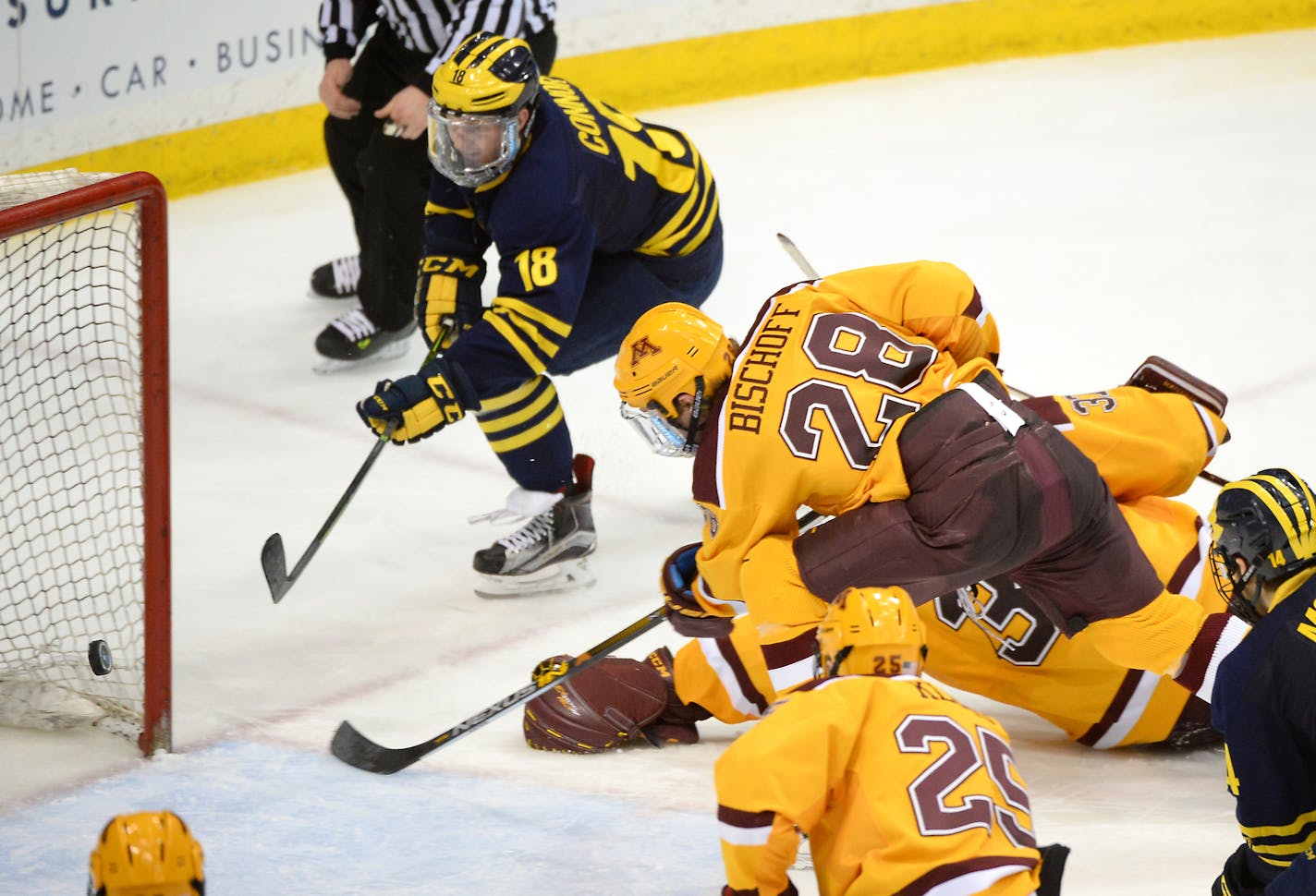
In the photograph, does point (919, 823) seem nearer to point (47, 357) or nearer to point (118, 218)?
point (118, 218)

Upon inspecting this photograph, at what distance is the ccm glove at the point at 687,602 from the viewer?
2740mm

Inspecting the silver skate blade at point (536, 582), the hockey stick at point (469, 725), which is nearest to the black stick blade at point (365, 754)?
the hockey stick at point (469, 725)

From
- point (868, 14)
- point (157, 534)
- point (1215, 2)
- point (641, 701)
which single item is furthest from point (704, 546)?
point (1215, 2)

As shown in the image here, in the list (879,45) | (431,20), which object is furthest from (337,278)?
(879,45)

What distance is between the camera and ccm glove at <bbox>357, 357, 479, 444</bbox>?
3213 mm

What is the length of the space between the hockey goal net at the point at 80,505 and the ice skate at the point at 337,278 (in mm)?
1256

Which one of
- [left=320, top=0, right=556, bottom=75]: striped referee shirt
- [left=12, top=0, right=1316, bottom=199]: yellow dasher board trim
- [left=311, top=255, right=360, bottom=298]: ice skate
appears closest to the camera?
[left=320, top=0, right=556, bottom=75]: striped referee shirt

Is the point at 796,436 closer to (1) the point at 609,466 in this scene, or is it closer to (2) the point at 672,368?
(2) the point at 672,368

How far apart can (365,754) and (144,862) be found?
3.98 feet

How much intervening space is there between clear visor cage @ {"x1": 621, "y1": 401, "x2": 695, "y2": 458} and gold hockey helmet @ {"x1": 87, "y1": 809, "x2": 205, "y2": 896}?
1191 millimetres

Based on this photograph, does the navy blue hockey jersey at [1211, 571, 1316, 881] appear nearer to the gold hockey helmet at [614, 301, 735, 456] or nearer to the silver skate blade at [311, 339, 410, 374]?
the gold hockey helmet at [614, 301, 735, 456]

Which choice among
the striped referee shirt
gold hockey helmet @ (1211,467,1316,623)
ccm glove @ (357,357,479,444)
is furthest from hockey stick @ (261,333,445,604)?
gold hockey helmet @ (1211,467,1316,623)

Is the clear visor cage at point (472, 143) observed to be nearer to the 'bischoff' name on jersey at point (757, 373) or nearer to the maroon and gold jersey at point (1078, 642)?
the 'bischoff' name on jersey at point (757, 373)

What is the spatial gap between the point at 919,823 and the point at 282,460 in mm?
2603
